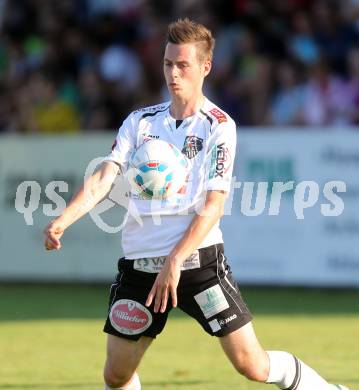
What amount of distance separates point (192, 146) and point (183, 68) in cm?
42

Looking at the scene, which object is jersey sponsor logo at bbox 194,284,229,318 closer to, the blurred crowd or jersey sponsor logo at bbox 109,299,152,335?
jersey sponsor logo at bbox 109,299,152,335

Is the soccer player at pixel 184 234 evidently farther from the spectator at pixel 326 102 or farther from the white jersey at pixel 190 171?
the spectator at pixel 326 102

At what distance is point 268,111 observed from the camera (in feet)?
47.9

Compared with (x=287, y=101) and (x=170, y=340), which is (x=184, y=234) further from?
(x=287, y=101)

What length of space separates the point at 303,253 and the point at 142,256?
688 cm

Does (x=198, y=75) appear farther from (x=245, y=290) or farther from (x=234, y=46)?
(x=234, y=46)

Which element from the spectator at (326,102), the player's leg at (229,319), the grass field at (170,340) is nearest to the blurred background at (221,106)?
the spectator at (326,102)

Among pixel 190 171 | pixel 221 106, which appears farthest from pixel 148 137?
pixel 221 106

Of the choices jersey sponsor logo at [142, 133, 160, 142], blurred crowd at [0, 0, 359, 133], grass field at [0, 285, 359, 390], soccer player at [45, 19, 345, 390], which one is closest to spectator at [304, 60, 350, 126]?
blurred crowd at [0, 0, 359, 133]

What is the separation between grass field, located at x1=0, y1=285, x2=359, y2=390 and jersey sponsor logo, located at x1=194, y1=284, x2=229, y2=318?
63.0 inches

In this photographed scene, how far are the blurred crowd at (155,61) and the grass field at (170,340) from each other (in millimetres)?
2654

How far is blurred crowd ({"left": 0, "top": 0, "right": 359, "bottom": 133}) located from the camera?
14.3 m

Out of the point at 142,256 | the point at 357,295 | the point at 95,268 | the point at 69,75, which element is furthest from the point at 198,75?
the point at 69,75

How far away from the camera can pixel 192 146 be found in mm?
6113
